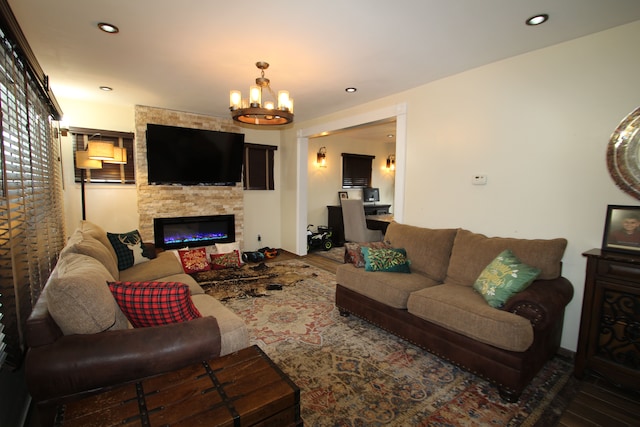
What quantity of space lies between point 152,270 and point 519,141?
390cm

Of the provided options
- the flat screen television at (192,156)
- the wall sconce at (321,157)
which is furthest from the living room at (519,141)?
the wall sconce at (321,157)

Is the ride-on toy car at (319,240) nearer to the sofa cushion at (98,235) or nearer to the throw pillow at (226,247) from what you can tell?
the throw pillow at (226,247)

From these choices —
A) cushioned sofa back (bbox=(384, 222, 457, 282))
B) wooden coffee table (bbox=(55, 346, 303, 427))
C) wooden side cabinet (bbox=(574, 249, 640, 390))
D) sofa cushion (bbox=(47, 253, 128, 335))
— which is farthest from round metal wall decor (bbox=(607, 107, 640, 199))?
sofa cushion (bbox=(47, 253, 128, 335))

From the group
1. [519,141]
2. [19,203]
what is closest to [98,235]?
[19,203]

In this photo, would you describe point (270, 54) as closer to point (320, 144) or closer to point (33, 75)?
point (33, 75)

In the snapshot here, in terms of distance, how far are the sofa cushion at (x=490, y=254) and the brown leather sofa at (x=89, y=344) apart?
2.25 meters

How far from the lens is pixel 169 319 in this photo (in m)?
1.65

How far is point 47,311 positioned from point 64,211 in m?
3.75

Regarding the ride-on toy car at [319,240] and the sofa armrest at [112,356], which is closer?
the sofa armrest at [112,356]

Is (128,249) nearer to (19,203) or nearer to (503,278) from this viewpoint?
(19,203)

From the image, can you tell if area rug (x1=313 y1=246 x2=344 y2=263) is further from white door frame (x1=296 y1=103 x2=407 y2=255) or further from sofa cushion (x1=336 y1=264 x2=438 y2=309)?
sofa cushion (x1=336 y1=264 x2=438 y2=309)

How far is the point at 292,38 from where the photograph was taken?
8.11ft

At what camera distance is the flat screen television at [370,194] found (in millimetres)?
7715

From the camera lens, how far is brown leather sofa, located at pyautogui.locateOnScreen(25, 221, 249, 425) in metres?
1.35
